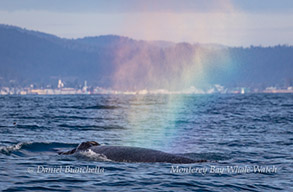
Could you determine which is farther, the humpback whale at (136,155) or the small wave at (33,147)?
the small wave at (33,147)

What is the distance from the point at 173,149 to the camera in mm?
24094

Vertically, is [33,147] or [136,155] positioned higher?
[136,155]

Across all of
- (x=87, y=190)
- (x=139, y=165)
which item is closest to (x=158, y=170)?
(x=139, y=165)

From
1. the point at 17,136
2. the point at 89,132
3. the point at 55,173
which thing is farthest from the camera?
the point at 89,132

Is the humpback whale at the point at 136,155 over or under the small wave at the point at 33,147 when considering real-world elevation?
over

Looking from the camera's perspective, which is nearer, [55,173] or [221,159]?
[55,173]

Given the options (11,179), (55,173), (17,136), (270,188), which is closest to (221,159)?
(270,188)

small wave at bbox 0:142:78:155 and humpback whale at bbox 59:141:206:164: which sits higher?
humpback whale at bbox 59:141:206:164

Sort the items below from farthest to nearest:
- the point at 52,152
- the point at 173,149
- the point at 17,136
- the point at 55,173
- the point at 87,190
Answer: the point at 17,136
the point at 173,149
the point at 52,152
the point at 55,173
the point at 87,190

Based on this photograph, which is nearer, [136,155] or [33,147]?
[136,155]

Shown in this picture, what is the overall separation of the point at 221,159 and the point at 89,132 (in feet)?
50.4

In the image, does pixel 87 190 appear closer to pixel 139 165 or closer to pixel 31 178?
pixel 31 178

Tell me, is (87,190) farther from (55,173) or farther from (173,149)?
(173,149)

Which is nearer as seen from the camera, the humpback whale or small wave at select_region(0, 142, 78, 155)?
the humpback whale
